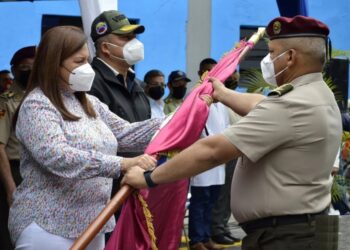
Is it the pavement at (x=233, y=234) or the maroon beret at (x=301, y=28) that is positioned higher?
the maroon beret at (x=301, y=28)

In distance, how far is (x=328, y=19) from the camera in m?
13.7

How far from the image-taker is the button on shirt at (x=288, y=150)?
3316 mm

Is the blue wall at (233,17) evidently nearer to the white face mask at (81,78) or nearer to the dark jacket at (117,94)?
the dark jacket at (117,94)

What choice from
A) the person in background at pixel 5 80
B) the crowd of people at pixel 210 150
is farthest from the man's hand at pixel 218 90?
the person in background at pixel 5 80

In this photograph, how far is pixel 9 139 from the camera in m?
5.77

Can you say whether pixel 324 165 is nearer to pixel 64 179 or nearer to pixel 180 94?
pixel 64 179

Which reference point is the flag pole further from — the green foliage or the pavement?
the green foliage

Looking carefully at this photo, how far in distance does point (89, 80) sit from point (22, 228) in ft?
2.77

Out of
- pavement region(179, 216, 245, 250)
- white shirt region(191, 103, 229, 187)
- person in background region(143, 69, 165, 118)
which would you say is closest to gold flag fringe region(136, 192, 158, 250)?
white shirt region(191, 103, 229, 187)

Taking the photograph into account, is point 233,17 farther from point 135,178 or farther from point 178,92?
point 135,178

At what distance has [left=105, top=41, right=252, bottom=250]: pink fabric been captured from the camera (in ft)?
12.2

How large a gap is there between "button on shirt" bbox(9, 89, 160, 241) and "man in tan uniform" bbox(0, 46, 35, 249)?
1818 mm

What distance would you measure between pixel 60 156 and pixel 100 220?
0.38 meters

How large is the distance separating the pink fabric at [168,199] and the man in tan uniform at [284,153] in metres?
0.29
